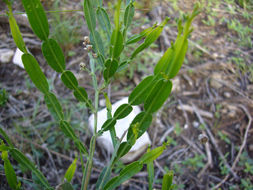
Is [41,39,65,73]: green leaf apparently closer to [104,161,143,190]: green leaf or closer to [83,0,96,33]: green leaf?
[83,0,96,33]: green leaf

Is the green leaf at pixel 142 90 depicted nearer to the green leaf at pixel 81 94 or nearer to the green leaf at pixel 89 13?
the green leaf at pixel 81 94

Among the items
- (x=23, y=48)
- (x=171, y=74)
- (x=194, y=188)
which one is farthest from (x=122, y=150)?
(x=194, y=188)

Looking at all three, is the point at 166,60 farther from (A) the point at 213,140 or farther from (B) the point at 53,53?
(A) the point at 213,140

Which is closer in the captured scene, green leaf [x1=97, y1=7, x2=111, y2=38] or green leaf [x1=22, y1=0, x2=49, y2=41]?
green leaf [x1=22, y1=0, x2=49, y2=41]

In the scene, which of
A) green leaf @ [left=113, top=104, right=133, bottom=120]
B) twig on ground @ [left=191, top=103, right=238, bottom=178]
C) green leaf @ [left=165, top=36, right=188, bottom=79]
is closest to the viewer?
green leaf @ [left=165, top=36, right=188, bottom=79]

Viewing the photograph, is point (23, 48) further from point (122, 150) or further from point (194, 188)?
point (194, 188)

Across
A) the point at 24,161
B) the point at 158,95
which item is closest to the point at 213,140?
the point at 158,95

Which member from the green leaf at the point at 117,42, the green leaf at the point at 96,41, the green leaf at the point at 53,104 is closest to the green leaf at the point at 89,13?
the green leaf at the point at 96,41

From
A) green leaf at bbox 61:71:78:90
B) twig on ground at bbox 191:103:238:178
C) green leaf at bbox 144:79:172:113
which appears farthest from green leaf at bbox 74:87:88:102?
twig on ground at bbox 191:103:238:178
